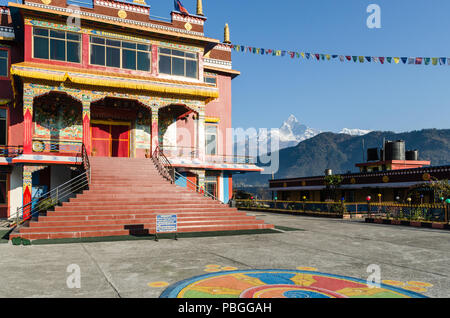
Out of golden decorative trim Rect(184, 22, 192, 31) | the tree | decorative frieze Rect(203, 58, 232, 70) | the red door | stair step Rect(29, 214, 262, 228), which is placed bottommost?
stair step Rect(29, 214, 262, 228)

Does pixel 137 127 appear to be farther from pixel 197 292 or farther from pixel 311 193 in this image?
pixel 311 193

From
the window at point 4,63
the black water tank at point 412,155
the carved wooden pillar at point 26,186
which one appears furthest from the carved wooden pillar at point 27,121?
the black water tank at point 412,155

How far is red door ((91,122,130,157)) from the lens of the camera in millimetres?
25672

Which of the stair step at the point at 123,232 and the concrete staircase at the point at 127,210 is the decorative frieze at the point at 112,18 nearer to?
the concrete staircase at the point at 127,210

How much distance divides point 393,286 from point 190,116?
2354 cm

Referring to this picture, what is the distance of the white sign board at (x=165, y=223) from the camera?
13.3 m

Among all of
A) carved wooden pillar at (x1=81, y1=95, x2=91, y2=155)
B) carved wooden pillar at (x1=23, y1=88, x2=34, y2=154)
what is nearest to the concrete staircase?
carved wooden pillar at (x1=81, y1=95, x2=91, y2=155)

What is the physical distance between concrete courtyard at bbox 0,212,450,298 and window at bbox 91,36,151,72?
14621 millimetres

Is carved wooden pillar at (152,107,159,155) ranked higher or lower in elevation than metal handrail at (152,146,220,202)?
higher

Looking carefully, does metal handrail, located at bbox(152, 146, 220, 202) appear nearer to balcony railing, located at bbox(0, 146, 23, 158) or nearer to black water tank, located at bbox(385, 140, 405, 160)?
balcony railing, located at bbox(0, 146, 23, 158)

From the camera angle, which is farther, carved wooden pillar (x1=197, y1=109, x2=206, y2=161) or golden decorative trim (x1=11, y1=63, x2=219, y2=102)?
carved wooden pillar (x1=197, y1=109, x2=206, y2=161)

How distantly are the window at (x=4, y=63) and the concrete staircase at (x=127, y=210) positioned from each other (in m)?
9.45

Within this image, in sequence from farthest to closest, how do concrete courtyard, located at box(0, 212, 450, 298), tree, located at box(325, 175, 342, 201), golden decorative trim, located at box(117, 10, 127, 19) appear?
tree, located at box(325, 175, 342, 201) → golden decorative trim, located at box(117, 10, 127, 19) → concrete courtyard, located at box(0, 212, 450, 298)
